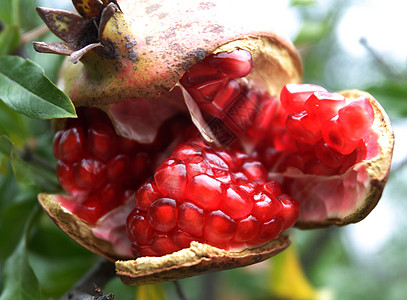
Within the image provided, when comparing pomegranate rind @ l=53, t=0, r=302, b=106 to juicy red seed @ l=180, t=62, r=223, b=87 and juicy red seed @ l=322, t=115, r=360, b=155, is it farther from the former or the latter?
juicy red seed @ l=322, t=115, r=360, b=155

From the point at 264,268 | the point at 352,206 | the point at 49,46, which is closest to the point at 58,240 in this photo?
the point at 49,46

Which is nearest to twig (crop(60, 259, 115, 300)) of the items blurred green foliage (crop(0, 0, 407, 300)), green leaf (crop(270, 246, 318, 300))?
blurred green foliage (crop(0, 0, 407, 300))

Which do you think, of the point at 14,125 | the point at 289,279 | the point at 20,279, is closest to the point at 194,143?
the point at 20,279

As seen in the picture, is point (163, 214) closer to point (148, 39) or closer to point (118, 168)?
point (118, 168)

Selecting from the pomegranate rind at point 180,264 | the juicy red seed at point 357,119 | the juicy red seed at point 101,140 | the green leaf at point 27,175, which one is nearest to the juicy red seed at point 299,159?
the juicy red seed at point 357,119

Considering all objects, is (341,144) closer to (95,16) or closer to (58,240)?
(95,16)

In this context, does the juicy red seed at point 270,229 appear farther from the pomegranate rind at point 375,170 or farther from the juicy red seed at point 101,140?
the juicy red seed at point 101,140
